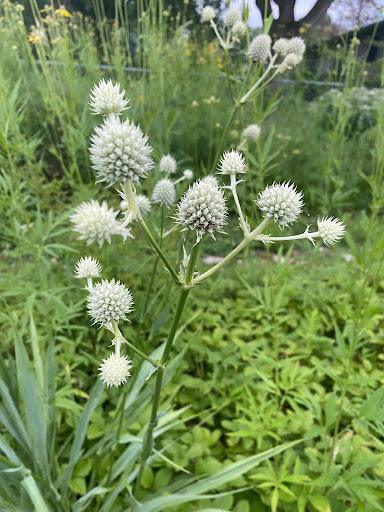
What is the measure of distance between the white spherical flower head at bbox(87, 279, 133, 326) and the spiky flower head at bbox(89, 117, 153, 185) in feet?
0.99

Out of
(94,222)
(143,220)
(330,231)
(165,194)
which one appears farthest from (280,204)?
(165,194)

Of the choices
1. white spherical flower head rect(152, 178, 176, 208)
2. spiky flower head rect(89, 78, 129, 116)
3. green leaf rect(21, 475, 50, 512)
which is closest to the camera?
spiky flower head rect(89, 78, 129, 116)

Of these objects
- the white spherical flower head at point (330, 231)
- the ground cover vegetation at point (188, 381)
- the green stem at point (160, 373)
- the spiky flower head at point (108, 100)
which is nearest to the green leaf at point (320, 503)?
the ground cover vegetation at point (188, 381)

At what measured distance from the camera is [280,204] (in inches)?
32.0

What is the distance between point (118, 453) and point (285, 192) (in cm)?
148

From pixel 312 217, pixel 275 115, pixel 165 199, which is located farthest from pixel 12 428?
pixel 275 115

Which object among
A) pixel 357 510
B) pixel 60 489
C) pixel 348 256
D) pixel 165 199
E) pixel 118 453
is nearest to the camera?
pixel 357 510

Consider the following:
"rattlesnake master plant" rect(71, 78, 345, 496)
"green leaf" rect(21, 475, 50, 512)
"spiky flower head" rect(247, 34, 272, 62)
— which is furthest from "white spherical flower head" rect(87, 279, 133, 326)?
"spiky flower head" rect(247, 34, 272, 62)

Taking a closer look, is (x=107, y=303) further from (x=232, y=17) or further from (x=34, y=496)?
(x=232, y=17)

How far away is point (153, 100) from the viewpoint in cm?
381

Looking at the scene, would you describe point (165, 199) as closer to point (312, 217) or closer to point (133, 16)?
point (312, 217)

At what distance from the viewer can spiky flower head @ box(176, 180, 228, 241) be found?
0.79m

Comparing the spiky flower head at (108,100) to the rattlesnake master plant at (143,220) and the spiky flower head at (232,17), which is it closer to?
the rattlesnake master plant at (143,220)

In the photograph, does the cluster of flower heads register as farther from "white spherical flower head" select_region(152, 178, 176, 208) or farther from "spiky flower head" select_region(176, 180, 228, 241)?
"white spherical flower head" select_region(152, 178, 176, 208)
